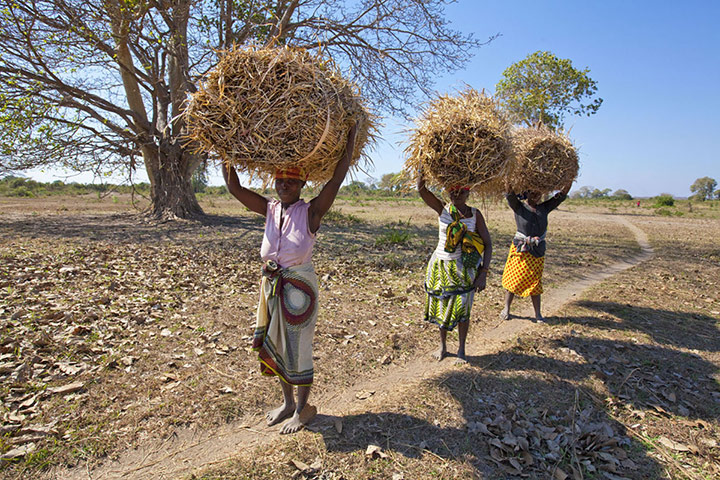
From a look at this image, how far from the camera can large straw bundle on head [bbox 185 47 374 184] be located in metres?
2.57

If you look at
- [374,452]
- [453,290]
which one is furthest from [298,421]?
[453,290]

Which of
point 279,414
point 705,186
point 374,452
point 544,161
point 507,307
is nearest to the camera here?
point 374,452

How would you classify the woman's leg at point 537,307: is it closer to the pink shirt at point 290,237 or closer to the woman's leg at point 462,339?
the woman's leg at point 462,339

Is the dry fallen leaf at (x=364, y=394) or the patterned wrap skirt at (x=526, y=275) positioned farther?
the patterned wrap skirt at (x=526, y=275)

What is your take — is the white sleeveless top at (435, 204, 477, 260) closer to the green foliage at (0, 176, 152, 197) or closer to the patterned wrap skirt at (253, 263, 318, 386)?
the patterned wrap skirt at (253, 263, 318, 386)

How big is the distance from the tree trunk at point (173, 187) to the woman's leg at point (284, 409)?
11.4m

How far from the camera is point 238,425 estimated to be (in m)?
3.14

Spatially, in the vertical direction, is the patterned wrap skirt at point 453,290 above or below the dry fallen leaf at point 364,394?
above

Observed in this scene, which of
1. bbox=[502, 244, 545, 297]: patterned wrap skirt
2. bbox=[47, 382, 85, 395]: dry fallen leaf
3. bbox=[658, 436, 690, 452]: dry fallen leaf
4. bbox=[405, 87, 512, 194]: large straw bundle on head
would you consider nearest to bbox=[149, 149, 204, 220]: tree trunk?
bbox=[47, 382, 85, 395]: dry fallen leaf

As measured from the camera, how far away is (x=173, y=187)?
1310cm

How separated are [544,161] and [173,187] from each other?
11.8 m

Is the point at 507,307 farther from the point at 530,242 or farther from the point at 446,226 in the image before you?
the point at 446,226

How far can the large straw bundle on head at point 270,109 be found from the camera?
8.45ft

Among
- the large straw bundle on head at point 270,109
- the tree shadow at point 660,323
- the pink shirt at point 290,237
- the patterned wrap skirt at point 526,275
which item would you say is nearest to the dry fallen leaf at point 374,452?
the pink shirt at point 290,237
